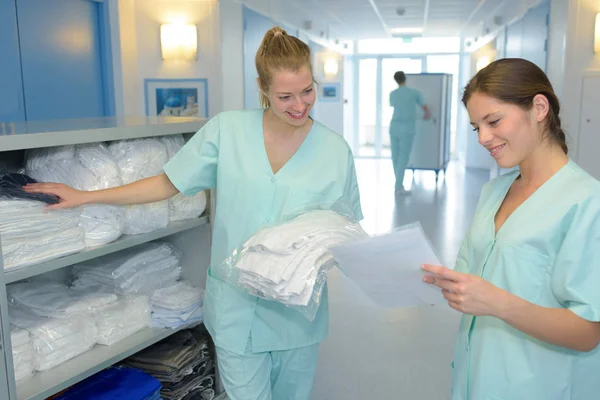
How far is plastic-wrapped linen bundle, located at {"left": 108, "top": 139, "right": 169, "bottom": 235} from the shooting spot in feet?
6.79

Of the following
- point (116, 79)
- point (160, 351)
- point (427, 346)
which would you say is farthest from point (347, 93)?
point (160, 351)

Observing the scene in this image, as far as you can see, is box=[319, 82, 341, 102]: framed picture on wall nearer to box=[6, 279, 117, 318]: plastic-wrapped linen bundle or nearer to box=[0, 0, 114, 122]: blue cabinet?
box=[0, 0, 114, 122]: blue cabinet

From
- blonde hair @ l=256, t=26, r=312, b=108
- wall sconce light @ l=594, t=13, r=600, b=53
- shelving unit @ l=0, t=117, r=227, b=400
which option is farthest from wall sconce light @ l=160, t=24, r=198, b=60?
blonde hair @ l=256, t=26, r=312, b=108

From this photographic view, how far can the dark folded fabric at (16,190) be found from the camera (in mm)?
1749

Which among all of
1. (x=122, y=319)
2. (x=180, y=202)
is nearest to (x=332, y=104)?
(x=180, y=202)

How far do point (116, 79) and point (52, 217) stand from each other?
3.07 metres

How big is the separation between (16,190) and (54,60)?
2.60 m

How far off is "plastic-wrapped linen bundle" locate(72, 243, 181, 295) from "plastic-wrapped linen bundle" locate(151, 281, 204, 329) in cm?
7

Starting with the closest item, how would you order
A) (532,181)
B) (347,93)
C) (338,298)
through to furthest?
(532,181) → (338,298) → (347,93)

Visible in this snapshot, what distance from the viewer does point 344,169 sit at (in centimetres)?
196

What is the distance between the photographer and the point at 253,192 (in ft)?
6.17

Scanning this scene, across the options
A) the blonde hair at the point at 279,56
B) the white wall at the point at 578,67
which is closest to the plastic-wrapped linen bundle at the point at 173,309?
the blonde hair at the point at 279,56

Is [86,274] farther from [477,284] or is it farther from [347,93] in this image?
[347,93]

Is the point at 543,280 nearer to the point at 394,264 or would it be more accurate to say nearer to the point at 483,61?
the point at 394,264
